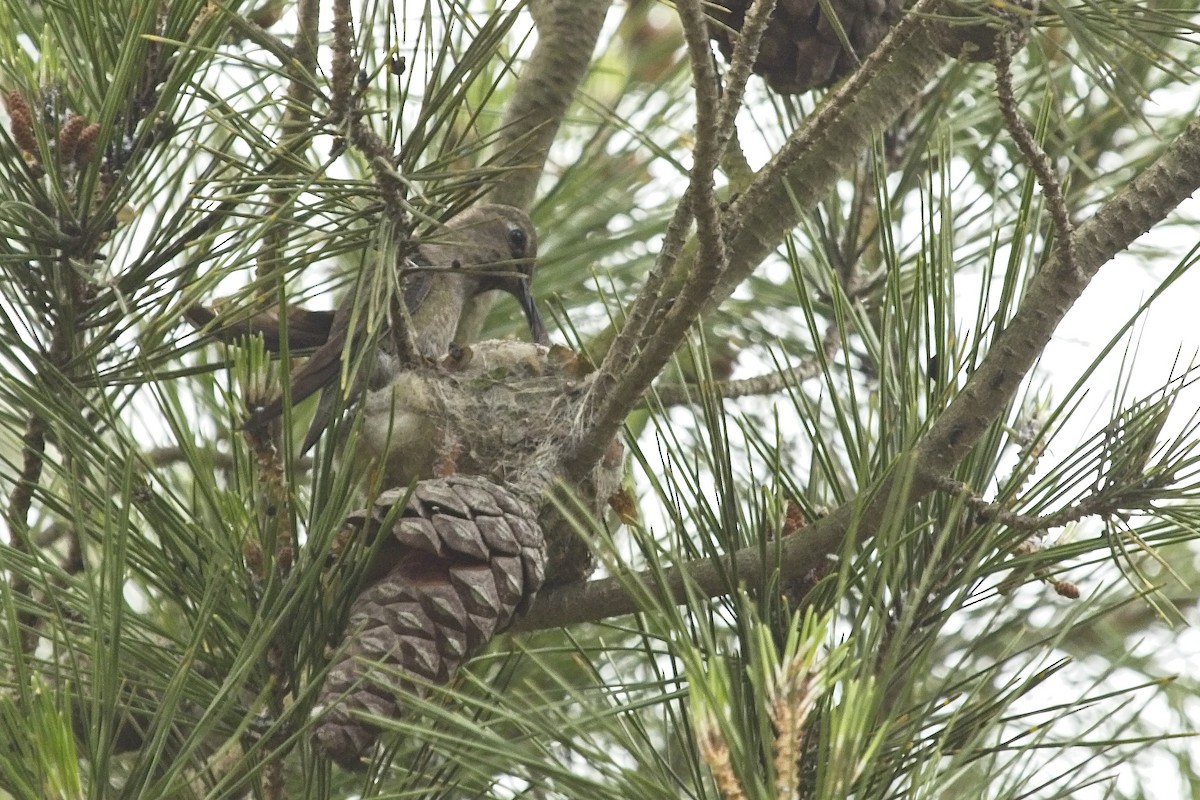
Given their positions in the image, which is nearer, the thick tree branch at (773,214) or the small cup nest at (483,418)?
the thick tree branch at (773,214)

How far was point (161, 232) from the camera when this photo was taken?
4.17 ft

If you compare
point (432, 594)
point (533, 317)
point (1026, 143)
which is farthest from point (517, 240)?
point (1026, 143)

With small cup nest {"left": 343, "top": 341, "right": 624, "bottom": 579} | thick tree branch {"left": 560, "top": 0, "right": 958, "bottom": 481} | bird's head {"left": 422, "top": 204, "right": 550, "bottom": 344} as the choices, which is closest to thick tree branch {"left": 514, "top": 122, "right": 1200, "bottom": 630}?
thick tree branch {"left": 560, "top": 0, "right": 958, "bottom": 481}

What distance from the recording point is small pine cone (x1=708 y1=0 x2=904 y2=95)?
161 cm

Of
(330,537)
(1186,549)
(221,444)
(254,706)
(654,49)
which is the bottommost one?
(254,706)

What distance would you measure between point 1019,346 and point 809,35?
0.74 metres

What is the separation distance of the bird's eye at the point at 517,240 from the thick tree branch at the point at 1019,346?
1046mm

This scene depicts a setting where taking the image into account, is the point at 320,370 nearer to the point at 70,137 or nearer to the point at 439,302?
the point at 439,302

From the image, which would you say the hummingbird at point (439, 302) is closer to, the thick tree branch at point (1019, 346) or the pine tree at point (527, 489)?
the pine tree at point (527, 489)

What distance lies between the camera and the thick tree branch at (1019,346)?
980 mm

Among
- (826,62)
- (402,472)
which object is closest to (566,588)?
(402,472)

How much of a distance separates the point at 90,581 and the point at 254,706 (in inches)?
6.0

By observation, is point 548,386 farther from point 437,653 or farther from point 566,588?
point 437,653

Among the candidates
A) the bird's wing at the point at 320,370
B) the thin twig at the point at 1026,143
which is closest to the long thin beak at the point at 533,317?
the bird's wing at the point at 320,370
